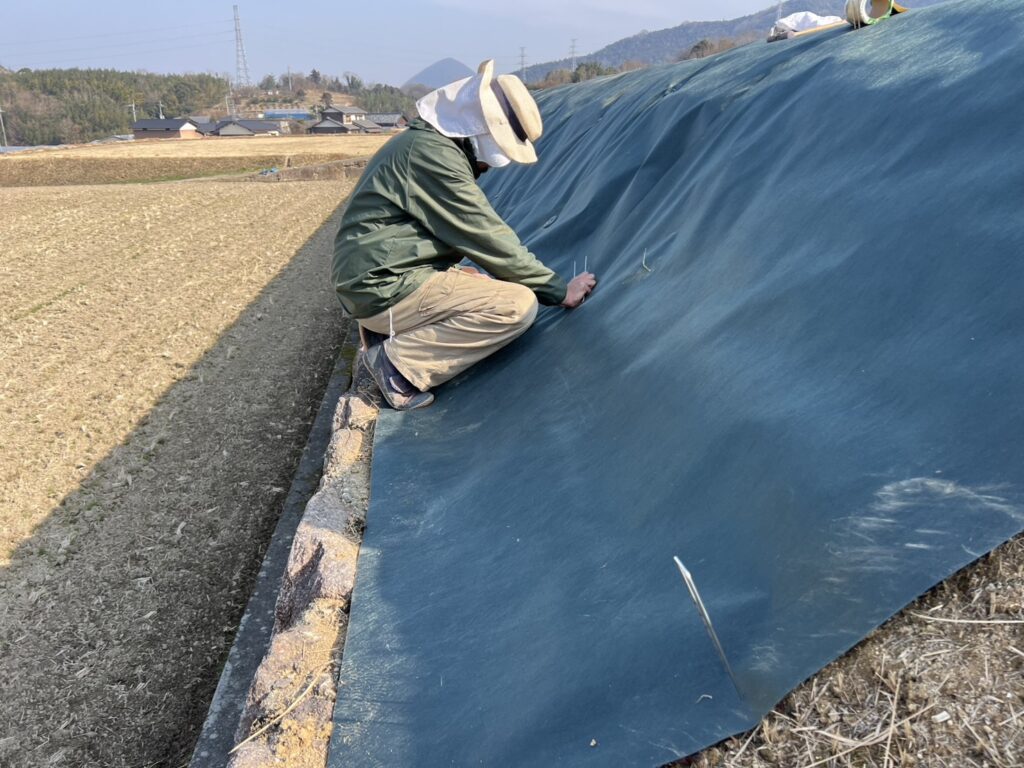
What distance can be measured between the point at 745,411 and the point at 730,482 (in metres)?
0.23

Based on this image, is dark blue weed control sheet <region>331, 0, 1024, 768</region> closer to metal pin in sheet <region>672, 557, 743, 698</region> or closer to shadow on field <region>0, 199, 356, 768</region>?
metal pin in sheet <region>672, 557, 743, 698</region>

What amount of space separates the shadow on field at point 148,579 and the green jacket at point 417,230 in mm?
1346

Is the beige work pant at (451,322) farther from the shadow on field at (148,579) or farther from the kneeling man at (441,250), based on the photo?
the shadow on field at (148,579)

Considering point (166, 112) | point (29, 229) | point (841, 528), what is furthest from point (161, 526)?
point (166, 112)

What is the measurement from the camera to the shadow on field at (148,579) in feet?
8.81

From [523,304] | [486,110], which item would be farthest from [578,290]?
[486,110]

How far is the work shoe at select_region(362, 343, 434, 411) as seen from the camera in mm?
3498

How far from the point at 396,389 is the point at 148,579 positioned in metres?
1.36

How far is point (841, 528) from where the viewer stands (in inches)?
62.7

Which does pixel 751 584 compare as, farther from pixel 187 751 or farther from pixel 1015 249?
pixel 187 751

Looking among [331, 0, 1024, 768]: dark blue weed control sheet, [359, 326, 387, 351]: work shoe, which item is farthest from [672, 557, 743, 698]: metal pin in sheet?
[359, 326, 387, 351]: work shoe

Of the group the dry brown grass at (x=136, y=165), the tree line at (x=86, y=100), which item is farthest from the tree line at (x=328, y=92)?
the dry brown grass at (x=136, y=165)

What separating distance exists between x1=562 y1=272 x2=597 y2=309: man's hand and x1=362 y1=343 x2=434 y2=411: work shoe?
76 cm

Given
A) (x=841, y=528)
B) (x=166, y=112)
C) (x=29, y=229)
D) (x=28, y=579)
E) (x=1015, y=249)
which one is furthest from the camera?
(x=166, y=112)
